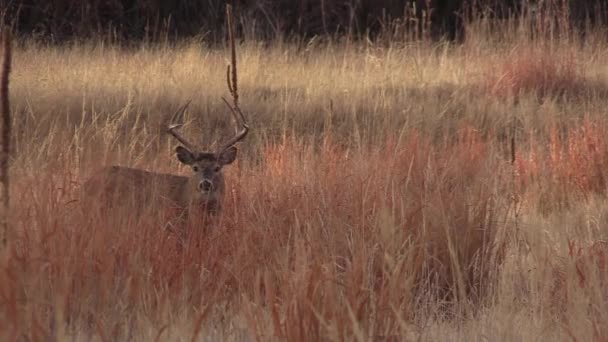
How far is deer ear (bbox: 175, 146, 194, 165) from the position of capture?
241 inches

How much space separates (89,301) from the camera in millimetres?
3725

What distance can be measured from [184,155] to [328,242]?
203 centimetres

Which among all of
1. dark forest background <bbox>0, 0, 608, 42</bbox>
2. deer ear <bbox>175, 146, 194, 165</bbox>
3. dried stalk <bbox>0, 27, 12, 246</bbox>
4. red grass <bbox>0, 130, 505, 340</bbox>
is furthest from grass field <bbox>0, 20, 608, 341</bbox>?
dark forest background <bbox>0, 0, 608, 42</bbox>

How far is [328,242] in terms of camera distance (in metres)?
4.26

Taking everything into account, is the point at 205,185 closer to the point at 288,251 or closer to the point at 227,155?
the point at 227,155

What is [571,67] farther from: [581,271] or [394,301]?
[394,301]

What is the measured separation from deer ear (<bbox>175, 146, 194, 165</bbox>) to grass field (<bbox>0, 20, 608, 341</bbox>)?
244mm

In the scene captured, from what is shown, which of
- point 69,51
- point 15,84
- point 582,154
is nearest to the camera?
point 582,154

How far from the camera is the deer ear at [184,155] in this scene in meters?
6.11

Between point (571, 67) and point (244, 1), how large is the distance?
5.96m

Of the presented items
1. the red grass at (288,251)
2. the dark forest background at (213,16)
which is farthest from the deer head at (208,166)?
the dark forest background at (213,16)

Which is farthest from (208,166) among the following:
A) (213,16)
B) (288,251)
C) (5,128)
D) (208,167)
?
(213,16)

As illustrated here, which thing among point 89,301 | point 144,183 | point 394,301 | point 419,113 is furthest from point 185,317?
point 419,113

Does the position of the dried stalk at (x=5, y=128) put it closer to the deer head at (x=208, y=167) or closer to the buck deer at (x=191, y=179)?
the buck deer at (x=191, y=179)
